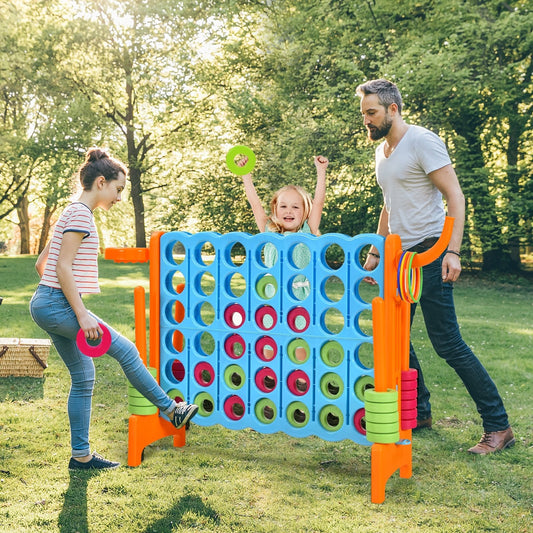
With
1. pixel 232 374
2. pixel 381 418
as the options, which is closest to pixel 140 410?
pixel 232 374

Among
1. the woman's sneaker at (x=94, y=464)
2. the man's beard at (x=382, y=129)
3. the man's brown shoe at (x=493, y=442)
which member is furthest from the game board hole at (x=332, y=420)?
the man's beard at (x=382, y=129)

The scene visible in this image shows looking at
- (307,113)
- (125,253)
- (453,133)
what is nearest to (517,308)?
(453,133)

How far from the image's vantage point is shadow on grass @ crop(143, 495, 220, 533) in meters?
3.19

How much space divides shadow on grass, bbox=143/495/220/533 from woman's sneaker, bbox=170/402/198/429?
551 millimetres

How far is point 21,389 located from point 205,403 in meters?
2.27

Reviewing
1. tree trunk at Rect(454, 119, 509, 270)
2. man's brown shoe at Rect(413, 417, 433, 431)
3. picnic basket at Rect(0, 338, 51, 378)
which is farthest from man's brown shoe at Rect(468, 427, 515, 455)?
tree trunk at Rect(454, 119, 509, 270)

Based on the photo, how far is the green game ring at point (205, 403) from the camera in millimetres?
4352

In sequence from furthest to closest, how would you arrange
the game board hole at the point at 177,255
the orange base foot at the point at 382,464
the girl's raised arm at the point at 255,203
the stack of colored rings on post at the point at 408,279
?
1. the game board hole at the point at 177,255
2. the girl's raised arm at the point at 255,203
3. the stack of colored rings on post at the point at 408,279
4. the orange base foot at the point at 382,464

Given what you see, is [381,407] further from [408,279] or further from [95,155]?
[95,155]

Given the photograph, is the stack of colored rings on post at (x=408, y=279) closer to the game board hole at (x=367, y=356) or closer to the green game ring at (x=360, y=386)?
the green game ring at (x=360, y=386)

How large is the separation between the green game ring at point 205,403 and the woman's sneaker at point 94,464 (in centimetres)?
64

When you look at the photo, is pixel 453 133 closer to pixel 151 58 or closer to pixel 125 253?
pixel 151 58

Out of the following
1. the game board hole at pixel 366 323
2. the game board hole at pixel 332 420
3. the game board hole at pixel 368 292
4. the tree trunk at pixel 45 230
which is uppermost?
the tree trunk at pixel 45 230

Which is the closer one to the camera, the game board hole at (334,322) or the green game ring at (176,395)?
the green game ring at (176,395)
